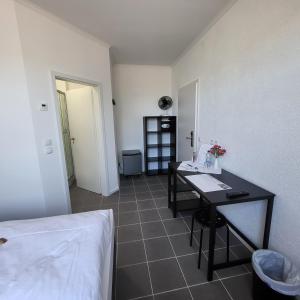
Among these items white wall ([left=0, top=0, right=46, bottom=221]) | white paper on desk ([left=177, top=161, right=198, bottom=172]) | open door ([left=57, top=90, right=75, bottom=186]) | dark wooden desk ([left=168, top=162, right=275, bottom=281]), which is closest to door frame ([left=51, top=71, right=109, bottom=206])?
white wall ([left=0, top=0, right=46, bottom=221])

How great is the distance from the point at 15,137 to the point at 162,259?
6.48 feet

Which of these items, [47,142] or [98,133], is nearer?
[47,142]

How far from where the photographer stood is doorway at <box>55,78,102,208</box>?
117 inches

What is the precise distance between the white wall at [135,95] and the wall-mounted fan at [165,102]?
11cm

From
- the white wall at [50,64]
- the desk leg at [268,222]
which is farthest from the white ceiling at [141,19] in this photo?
the desk leg at [268,222]

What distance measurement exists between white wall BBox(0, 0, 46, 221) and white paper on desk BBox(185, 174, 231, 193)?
1778 mm

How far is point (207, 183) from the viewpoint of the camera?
1777 mm

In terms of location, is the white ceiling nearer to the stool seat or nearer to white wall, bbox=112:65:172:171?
white wall, bbox=112:65:172:171

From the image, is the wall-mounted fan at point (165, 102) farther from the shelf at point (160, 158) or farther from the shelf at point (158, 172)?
the shelf at point (158, 172)

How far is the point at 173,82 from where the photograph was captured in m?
4.07

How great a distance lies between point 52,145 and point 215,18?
8.30ft

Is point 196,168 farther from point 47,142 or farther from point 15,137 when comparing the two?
point 15,137

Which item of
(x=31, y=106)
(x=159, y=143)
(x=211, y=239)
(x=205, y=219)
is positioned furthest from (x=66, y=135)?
(x=211, y=239)

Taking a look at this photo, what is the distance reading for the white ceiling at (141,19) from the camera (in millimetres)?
1888
